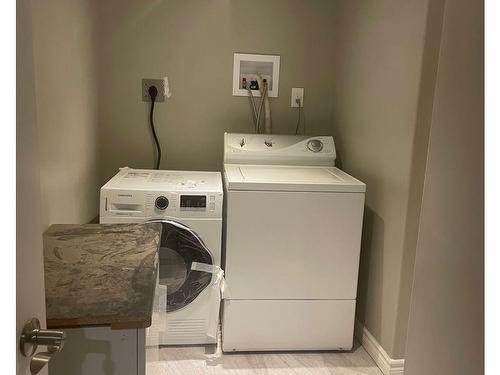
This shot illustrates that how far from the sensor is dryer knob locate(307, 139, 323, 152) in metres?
2.78

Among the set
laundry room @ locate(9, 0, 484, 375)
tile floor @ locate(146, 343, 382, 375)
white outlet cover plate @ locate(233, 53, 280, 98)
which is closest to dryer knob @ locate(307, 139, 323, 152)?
laundry room @ locate(9, 0, 484, 375)

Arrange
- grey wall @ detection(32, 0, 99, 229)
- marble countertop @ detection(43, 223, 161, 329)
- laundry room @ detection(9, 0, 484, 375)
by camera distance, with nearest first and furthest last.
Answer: laundry room @ detection(9, 0, 484, 375) → marble countertop @ detection(43, 223, 161, 329) → grey wall @ detection(32, 0, 99, 229)

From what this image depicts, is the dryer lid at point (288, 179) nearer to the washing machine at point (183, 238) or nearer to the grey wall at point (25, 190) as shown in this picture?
the washing machine at point (183, 238)

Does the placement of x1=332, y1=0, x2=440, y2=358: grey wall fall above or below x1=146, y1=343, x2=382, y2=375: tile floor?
above

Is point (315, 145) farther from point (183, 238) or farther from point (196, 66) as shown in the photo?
point (183, 238)

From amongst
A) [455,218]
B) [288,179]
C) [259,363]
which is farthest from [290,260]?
[455,218]

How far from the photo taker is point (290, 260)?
228 cm

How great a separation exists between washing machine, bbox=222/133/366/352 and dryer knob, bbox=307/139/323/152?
39cm

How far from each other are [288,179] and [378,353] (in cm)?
94

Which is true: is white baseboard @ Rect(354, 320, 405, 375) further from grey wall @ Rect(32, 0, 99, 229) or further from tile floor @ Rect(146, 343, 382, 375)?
grey wall @ Rect(32, 0, 99, 229)

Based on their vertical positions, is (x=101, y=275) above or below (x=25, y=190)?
below

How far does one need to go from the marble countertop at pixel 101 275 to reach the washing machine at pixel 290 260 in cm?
54
